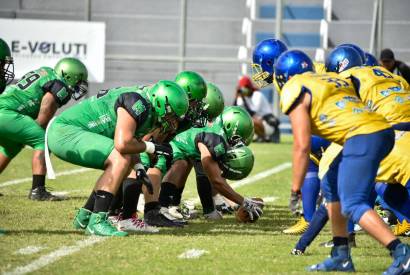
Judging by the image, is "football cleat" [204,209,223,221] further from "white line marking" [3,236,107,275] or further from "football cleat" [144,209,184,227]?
"white line marking" [3,236,107,275]

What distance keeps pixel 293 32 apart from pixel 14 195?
11695 mm

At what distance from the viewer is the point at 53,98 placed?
9.28 m

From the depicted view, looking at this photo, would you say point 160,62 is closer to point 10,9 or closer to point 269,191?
point 10,9

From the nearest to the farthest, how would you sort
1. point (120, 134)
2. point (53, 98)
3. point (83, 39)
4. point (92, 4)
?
point (120, 134)
point (53, 98)
point (83, 39)
point (92, 4)

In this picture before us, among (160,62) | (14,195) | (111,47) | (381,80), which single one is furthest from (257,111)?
(381,80)

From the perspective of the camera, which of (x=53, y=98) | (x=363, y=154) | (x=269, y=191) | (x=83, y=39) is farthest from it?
(x=83, y=39)

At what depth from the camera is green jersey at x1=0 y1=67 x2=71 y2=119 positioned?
30.3 ft

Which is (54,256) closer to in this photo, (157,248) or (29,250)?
(29,250)

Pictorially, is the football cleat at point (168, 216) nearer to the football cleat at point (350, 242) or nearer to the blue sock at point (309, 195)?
the blue sock at point (309, 195)

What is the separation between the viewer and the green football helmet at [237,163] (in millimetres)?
8344

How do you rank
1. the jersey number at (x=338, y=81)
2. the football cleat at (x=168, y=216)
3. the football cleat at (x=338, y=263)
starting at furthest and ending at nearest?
the football cleat at (x=168, y=216), the jersey number at (x=338, y=81), the football cleat at (x=338, y=263)

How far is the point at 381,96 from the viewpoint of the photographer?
7.03 m

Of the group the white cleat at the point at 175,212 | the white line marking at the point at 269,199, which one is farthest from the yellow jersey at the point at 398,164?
the white line marking at the point at 269,199

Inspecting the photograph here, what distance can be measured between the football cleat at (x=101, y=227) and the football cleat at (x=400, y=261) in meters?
2.37
